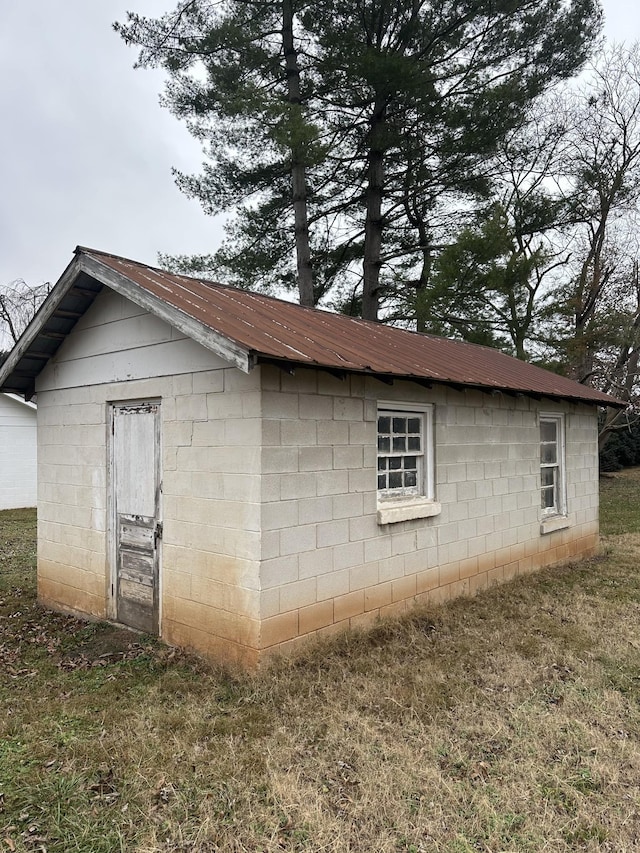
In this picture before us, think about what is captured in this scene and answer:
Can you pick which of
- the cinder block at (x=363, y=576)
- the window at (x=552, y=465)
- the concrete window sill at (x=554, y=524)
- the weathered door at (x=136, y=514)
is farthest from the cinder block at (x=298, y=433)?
the window at (x=552, y=465)

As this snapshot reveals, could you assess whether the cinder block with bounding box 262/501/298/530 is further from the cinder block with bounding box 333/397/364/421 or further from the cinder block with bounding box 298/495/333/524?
the cinder block with bounding box 333/397/364/421

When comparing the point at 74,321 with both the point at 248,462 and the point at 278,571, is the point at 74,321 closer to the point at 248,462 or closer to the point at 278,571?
the point at 248,462

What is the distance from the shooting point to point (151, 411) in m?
5.72

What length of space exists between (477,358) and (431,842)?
7052mm

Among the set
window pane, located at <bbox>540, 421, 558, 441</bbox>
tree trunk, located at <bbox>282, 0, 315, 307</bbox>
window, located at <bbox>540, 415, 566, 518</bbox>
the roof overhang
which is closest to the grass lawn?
the roof overhang

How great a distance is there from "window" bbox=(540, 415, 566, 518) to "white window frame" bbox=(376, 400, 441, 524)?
3.11m

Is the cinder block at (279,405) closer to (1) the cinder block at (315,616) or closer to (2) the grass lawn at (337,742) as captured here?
(1) the cinder block at (315,616)

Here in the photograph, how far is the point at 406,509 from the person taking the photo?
6070mm

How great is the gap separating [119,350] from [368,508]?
9.77 ft

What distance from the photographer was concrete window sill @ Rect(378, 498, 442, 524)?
5854mm

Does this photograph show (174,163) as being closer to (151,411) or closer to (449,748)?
(151,411)

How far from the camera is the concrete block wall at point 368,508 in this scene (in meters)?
4.86

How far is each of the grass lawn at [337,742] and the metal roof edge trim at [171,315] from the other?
8.23 feet

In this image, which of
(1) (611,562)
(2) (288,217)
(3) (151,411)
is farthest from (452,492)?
(2) (288,217)
